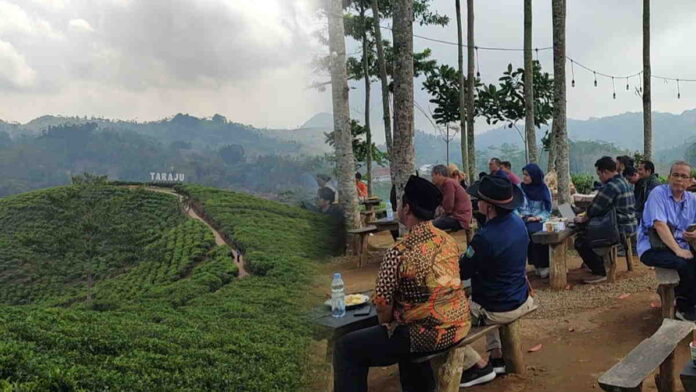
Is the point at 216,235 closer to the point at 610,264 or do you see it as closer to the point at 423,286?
the point at 423,286

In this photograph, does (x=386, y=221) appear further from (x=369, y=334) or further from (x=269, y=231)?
(x=269, y=231)

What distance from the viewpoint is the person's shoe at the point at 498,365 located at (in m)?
3.92

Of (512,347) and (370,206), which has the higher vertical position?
(370,206)

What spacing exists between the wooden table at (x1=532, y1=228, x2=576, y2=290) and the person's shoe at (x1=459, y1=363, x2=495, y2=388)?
7.88 feet

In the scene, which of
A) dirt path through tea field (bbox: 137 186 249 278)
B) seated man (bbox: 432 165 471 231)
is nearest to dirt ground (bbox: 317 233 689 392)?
dirt path through tea field (bbox: 137 186 249 278)

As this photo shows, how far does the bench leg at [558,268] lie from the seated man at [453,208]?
3.24 ft

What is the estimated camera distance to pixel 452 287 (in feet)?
9.52

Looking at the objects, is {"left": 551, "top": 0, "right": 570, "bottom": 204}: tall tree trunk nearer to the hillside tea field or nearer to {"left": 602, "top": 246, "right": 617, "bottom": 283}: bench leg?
{"left": 602, "top": 246, "right": 617, "bottom": 283}: bench leg

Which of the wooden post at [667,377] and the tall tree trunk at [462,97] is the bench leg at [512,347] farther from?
the tall tree trunk at [462,97]

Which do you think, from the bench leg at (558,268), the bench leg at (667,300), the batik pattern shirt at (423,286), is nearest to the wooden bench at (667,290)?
the bench leg at (667,300)

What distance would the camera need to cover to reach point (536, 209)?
6.73 m

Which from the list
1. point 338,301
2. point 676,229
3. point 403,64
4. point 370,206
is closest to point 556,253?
point 676,229

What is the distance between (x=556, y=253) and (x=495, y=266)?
2668 millimetres

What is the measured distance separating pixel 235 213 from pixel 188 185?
314 mm
